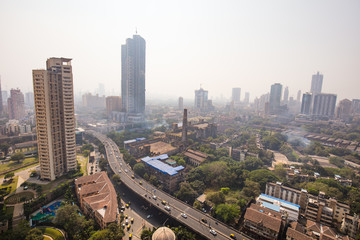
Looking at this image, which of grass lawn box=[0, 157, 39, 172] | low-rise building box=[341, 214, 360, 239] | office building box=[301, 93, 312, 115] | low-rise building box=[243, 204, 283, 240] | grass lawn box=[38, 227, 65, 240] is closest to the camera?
grass lawn box=[38, 227, 65, 240]

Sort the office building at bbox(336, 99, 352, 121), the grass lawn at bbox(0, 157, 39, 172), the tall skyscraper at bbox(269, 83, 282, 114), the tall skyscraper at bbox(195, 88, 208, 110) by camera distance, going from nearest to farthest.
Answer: the grass lawn at bbox(0, 157, 39, 172) < the office building at bbox(336, 99, 352, 121) < the tall skyscraper at bbox(269, 83, 282, 114) < the tall skyscraper at bbox(195, 88, 208, 110)

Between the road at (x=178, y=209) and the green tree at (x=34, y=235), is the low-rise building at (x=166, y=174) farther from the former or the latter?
the green tree at (x=34, y=235)

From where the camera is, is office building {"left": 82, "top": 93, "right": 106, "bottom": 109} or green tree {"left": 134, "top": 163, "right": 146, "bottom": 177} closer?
green tree {"left": 134, "top": 163, "right": 146, "bottom": 177}

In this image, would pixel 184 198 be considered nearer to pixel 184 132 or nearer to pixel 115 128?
pixel 184 132

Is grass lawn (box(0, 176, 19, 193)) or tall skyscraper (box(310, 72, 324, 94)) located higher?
tall skyscraper (box(310, 72, 324, 94))

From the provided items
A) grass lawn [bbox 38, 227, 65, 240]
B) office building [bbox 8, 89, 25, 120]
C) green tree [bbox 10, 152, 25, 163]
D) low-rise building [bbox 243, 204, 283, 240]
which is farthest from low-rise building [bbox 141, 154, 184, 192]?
office building [bbox 8, 89, 25, 120]

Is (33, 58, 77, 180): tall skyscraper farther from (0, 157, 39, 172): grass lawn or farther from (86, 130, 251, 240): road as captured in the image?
(0, 157, 39, 172): grass lawn

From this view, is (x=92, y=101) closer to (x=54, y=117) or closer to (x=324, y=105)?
(x=54, y=117)
